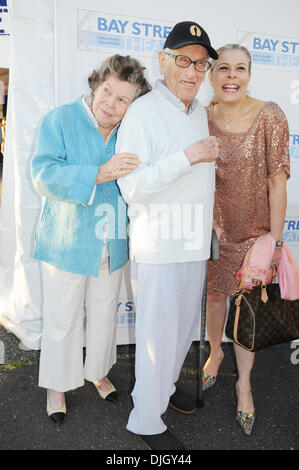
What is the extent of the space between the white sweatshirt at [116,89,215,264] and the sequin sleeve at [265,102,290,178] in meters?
0.35

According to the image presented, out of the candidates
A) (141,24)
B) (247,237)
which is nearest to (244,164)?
(247,237)

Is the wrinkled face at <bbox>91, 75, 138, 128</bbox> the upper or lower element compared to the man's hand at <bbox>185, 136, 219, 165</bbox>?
upper

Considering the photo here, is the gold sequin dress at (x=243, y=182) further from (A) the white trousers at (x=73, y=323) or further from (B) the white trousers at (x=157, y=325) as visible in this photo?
(A) the white trousers at (x=73, y=323)

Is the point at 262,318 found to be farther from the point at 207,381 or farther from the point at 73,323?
the point at 73,323

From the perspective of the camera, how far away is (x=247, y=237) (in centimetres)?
221

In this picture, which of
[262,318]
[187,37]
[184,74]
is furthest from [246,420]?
[187,37]

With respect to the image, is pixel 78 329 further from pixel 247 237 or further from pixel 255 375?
pixel 255 375

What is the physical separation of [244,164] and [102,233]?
0.82 meters

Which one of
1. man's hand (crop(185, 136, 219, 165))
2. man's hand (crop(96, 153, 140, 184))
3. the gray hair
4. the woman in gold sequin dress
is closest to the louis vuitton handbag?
the woman in gold sequin dress

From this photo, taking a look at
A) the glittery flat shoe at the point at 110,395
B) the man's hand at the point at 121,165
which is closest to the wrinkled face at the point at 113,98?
the man's hand at the point at 121,165

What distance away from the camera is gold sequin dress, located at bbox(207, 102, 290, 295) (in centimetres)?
197

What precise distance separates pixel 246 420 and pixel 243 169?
54.8 inches

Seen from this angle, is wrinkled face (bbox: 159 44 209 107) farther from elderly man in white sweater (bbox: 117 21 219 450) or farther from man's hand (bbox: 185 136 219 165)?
man's hand (bbox: 185 136 219 165)

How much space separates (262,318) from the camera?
203cm
